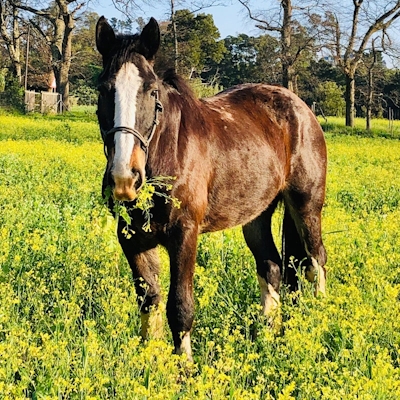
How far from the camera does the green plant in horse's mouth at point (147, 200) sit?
337 centimetres

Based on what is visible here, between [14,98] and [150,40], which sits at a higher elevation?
[14,98]

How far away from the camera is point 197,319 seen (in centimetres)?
435

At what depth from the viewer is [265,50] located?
61.9m

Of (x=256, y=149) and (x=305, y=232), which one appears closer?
(x=256, y=149)

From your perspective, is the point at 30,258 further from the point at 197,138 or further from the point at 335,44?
the point at 335,44

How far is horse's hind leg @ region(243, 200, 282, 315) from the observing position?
4859mm

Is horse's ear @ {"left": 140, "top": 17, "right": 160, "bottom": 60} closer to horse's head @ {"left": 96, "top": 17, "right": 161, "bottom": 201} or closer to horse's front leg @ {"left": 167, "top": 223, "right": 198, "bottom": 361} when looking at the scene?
horse's head @ {"left": 96, "top": 17, "right": 161, "bottom": 201}

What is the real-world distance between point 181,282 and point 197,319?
727 millimetres

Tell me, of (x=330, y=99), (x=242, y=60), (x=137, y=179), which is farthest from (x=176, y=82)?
(x=242, y=60)

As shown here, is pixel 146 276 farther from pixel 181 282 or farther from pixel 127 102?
pixel 127 102

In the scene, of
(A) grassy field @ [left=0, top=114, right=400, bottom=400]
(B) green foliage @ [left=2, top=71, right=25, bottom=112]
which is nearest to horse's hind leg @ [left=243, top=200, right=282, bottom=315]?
Result: (A) grassy field @ [left=0, top=114, right=400, bottom=400]

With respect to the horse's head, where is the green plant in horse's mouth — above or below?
below

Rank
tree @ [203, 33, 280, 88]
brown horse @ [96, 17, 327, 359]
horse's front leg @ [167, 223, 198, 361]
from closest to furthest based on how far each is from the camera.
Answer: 1. brown horse @ [96, 17, 327, 359]
2. horse's front leg @ [167, 223, 198, 361]
3. tree @ [203, 33, 280, 88]

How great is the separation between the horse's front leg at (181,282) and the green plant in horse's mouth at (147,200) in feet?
0.63
